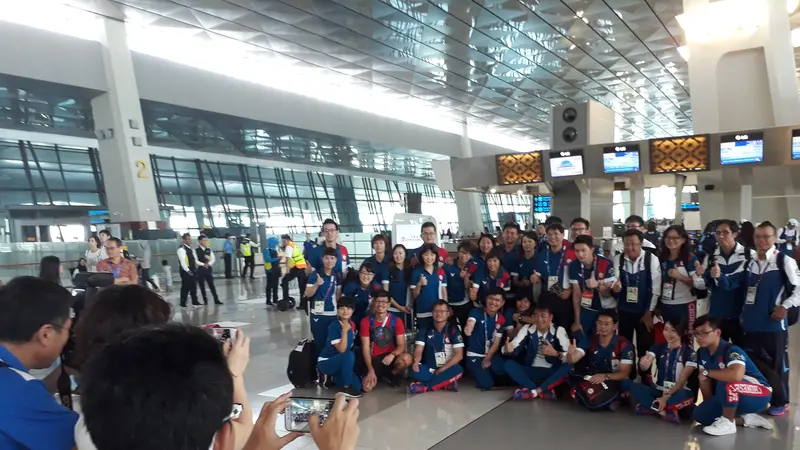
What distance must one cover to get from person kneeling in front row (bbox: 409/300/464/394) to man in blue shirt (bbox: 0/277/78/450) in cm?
442

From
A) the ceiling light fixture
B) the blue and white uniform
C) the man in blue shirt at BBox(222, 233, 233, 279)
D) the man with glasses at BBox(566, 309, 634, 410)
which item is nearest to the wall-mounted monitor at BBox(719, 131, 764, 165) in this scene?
the ceiling light fixture

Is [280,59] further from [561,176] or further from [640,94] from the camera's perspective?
[640,94]

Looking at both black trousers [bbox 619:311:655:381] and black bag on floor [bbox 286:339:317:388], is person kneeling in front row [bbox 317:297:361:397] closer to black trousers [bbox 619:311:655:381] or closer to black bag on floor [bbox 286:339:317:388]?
black bag on floor [bbox 286:339:317:388]

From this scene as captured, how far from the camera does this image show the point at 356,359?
6.02 metres

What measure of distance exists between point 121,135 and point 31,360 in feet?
43.2

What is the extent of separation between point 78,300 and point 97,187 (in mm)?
20869

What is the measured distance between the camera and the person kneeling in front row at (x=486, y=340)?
19.0ft

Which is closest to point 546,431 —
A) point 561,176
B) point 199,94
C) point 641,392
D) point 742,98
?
point 641,392

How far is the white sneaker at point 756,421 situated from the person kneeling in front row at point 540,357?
1.47 m

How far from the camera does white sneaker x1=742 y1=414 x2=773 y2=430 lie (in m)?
4.28

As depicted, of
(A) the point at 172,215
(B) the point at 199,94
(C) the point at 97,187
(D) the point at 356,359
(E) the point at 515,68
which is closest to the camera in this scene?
(D) the point at 356,359

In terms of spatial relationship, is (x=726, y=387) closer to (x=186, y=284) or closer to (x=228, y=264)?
(x=186, y=284)

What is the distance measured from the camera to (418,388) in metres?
5.73

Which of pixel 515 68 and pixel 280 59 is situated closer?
pixel 280 59
